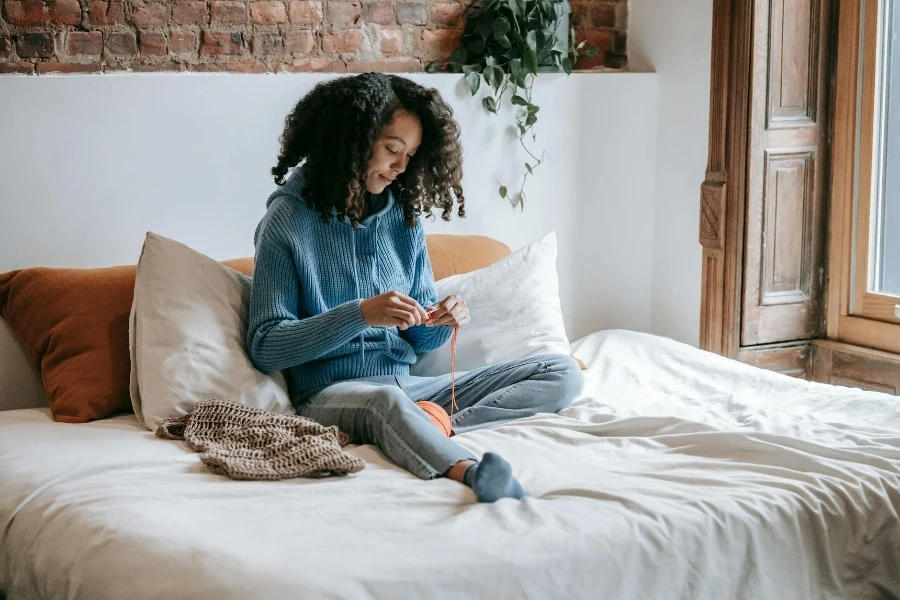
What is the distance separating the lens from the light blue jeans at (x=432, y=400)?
185cm

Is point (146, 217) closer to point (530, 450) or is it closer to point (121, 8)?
point (121, 8)

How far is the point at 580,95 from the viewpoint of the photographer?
322 centimetres

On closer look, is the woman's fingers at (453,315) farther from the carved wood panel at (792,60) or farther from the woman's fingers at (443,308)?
the carved wood panel at (792,60)

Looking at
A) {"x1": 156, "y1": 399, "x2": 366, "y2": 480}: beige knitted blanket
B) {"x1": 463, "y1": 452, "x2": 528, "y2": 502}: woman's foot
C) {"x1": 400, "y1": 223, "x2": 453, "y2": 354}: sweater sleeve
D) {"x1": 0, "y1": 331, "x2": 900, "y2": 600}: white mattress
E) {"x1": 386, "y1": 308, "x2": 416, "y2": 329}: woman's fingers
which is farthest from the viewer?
{"x1": 400, "y1": 223, "x2": 453, "y2": 354}: sweater sleeve

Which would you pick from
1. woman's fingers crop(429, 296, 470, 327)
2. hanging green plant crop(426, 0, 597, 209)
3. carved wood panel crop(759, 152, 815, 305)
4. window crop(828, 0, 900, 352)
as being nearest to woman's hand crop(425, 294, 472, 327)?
Answer: woman's fingers crop(429, 296, 470, 327)

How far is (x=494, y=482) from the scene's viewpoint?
1677 mm

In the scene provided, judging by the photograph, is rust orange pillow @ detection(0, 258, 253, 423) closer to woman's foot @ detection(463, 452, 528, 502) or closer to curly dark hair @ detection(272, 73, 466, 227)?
curly dark hair @ detection(272, 73, 466, 227)

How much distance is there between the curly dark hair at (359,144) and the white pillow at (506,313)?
0.24 meters

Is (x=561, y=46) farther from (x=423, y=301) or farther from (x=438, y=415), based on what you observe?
(x=438, y=415)

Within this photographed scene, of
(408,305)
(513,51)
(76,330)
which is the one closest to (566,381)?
(408,305)

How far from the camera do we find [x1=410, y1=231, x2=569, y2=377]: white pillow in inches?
98.0

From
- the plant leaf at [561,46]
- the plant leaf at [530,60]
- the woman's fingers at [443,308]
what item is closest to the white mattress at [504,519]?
the woman's fingers at [443,308]

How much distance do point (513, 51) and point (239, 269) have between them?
1.14 meters

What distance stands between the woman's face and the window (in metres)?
1.38
